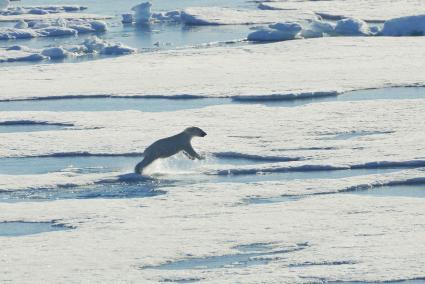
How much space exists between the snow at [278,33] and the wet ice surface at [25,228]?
42.3ft

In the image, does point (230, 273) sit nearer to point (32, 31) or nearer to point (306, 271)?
point (306, 271)

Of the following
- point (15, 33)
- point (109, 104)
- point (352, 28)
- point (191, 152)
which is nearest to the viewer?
point (191, 152)

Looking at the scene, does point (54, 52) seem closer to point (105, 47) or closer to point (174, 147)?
point (105, 47)

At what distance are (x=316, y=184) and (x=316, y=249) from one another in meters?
2.16

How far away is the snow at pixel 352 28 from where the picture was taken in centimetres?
2233

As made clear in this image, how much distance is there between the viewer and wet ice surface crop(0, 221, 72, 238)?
9289 millimetres

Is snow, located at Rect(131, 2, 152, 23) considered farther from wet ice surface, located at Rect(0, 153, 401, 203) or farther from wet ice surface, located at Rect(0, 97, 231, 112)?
wet ice surface, located at Rect(0, 153, 401, 203)

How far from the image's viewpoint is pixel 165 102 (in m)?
16.0

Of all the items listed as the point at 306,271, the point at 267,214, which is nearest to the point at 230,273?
the point at 306,271

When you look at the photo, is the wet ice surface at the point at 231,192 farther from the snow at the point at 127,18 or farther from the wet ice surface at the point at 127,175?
the snow at the point at 127,18

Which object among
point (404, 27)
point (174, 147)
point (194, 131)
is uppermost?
point (404, 27)

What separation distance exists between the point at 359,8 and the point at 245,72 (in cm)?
947

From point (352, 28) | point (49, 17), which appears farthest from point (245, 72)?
point (49, 17)

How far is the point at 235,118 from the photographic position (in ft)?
46.9
